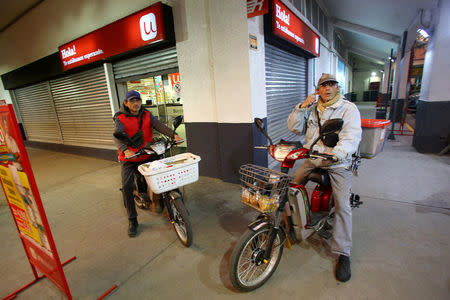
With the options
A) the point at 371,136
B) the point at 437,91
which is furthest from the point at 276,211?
the point at 437,91

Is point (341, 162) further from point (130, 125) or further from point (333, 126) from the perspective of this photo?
point (130, 125)

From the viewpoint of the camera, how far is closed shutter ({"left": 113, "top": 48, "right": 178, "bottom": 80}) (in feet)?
16.1

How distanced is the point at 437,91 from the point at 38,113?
1279 cm

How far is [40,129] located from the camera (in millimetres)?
9453

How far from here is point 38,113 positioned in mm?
9109

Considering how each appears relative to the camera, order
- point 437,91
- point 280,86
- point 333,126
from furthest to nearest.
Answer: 1. point 280,86
2. point 437,91
3. point 333,126

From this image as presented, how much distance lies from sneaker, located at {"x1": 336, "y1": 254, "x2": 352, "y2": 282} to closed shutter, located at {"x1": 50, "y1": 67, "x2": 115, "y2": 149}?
642 cm

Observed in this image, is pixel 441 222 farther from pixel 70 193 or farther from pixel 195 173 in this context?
pixel 70 193

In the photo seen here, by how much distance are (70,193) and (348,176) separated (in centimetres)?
501

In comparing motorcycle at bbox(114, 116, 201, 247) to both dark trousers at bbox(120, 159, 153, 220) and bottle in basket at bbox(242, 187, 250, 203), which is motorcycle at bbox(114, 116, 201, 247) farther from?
bottle in basket at bbox(242, 187, 250, 203)

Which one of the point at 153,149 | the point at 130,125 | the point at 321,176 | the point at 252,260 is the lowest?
the point at 252,260

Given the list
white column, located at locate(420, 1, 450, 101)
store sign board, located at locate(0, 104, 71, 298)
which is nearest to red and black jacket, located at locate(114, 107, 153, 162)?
store sign board, located at locate(0, 104, 71, 298)

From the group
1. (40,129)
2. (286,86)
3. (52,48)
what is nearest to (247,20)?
(286,86)

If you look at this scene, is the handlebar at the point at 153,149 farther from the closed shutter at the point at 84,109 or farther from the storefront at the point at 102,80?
the closed shutter at the point at 84,109
